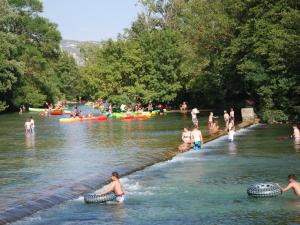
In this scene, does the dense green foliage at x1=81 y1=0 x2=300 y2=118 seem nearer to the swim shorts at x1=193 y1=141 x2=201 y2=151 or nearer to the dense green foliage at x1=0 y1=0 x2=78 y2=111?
the dense green foliage at x1=0 y1=0 x2=78 y2=111

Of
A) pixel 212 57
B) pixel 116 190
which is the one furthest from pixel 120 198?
pixel 212 57

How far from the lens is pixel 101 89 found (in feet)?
327

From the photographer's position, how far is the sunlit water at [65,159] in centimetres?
2267

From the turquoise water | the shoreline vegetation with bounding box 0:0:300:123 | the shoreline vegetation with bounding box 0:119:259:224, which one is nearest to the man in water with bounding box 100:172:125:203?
the turquoise water

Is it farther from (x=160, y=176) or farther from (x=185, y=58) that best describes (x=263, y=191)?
(x=185, y=58)

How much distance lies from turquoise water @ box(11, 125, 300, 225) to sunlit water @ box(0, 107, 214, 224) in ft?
3.56

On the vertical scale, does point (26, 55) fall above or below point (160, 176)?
above

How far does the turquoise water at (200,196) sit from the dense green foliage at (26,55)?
55086 mm

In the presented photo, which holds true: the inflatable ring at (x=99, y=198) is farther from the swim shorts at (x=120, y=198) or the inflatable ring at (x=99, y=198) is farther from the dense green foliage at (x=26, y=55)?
the dense green foliage at (x=26, y=55)

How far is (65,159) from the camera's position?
33406mm

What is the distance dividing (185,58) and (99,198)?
200ft

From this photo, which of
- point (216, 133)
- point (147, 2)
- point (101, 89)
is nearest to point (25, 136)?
point (216, 133)

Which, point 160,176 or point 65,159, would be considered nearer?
point 160,176

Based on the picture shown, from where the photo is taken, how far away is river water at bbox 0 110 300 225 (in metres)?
19.8
